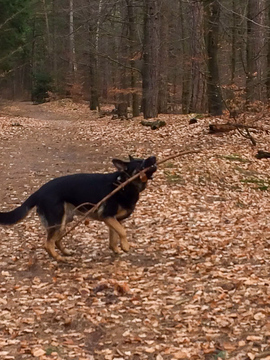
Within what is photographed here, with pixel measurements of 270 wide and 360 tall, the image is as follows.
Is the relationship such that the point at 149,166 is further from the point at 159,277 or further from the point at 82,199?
the point at 159,277

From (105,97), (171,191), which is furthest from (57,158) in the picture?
(105,97)

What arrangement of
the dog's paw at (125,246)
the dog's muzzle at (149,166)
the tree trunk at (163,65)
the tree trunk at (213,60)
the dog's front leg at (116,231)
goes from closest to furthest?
1. the dog's muzzle at (149,166)
2. the dog's front leg at (116,231)
3. the dog's paw at (125,246)
4. the tree trunk at (213,60)
5. the tree trunk at (163,65)

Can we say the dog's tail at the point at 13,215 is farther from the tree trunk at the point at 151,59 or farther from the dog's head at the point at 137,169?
the tree trunk at the point at 151,59

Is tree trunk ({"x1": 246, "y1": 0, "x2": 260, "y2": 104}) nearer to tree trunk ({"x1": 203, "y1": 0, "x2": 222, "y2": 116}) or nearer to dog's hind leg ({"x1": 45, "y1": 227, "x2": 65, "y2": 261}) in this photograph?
tree trunk ({"x1": 203, "y1": 0, "x2": 222, "y2": 116})

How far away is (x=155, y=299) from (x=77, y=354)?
1.50 m

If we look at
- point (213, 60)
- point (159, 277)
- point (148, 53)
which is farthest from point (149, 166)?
point (148, 53)

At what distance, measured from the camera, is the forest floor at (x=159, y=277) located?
4902mm

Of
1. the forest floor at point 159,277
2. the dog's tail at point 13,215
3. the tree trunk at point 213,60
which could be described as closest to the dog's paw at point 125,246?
the forest floor at point 159,277

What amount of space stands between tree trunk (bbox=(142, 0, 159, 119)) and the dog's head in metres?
14.5

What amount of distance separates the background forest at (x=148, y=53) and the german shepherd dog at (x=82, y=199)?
7.37m

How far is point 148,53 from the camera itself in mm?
20828

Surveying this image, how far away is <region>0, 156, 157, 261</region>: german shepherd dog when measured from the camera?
7031 millimetres

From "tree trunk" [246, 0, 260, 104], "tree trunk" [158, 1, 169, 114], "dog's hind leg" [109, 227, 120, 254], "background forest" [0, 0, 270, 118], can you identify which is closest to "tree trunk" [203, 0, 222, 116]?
"background forest" [0, 0, 270, 118]

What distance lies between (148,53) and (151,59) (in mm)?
316
